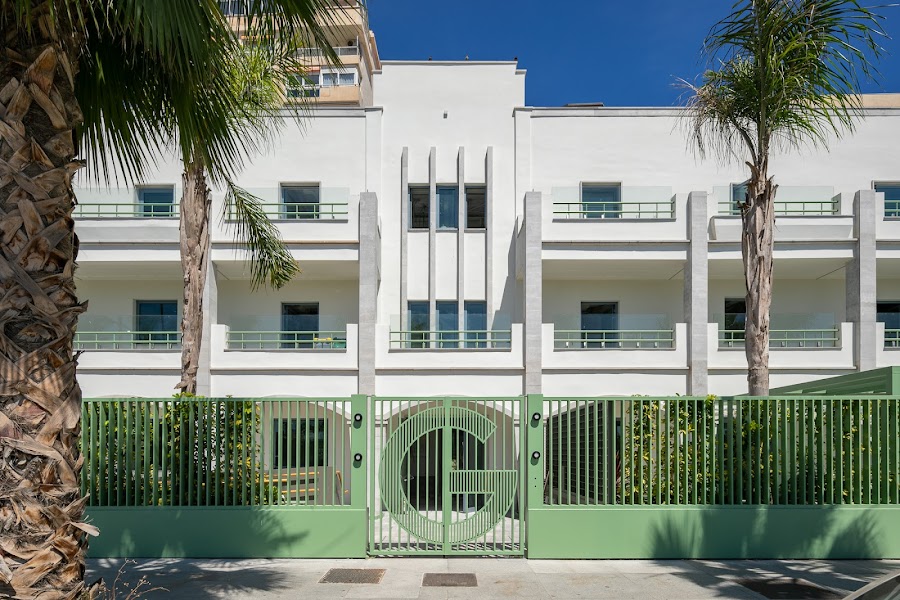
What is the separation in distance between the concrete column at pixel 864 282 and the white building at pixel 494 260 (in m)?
0.05

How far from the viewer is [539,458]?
10898 millimetres

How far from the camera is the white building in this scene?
1858 centimetres

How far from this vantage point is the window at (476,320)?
69.7ft

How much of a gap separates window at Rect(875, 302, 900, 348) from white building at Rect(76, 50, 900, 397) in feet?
0.26

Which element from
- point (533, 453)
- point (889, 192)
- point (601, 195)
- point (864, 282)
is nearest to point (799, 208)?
point (864, 282)

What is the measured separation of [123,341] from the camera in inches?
741

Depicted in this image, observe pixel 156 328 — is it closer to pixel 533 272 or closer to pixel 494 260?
pixel 494 260

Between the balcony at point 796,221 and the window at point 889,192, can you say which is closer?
the balcony at point 796,221

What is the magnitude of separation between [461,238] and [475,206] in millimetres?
1143

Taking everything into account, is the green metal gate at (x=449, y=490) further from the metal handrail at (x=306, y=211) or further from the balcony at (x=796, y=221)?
the balcony at (x=796, y=221)

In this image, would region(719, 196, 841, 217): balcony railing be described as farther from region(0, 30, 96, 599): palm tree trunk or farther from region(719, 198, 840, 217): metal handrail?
region(0, 30, 96, 599): palm tree trunk

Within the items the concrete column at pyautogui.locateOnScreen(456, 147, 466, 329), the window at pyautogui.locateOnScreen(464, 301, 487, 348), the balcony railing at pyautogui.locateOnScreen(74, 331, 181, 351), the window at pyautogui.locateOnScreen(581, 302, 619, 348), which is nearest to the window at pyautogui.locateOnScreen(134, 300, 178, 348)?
A: the balcony railing at pyautogui.locateOnScreen(74, 331, 181, 351)

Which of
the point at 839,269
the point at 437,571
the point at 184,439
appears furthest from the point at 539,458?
the point at 839,269

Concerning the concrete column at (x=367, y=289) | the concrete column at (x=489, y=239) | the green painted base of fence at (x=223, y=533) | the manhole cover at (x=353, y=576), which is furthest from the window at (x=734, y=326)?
the manhole cover at (x=353, y=576)
